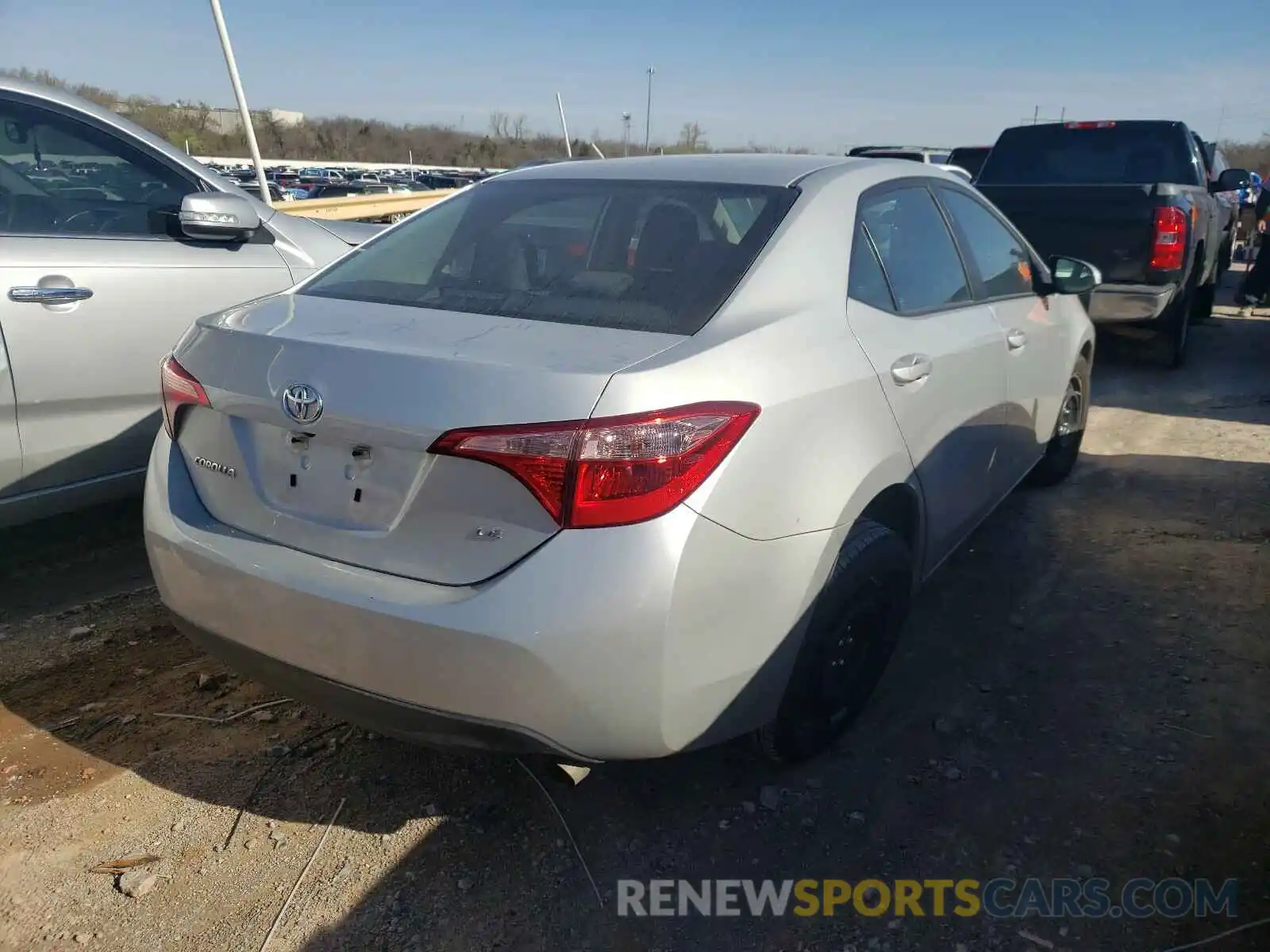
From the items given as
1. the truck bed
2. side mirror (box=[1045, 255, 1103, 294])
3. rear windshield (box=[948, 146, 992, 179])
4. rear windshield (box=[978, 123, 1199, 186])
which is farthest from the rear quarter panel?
rear windshield (box=[948, 146, 992, 179])

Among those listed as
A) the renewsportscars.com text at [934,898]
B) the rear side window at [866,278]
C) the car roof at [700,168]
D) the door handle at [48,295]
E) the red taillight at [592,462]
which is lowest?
the renewsportscars.com text at [934,898]

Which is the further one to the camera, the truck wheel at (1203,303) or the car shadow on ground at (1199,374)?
the truck wheel at (1203,303)

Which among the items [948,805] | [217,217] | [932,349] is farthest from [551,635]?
[217,217]

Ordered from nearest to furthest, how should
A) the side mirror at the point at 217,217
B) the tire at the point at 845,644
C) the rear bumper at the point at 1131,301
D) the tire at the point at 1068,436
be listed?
the tire at the point at 845,644
the side mirror at the point at 217,217
the tire at the point at 1068,436
the rear bumper at the point at 1131,301

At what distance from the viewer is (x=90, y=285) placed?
11.4 feet

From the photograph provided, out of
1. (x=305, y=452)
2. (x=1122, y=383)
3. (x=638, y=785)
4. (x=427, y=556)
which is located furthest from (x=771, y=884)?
(x=1122, y=383)

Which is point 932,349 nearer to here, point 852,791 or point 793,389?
point 793,389

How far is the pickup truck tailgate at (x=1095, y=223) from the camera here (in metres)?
7.05

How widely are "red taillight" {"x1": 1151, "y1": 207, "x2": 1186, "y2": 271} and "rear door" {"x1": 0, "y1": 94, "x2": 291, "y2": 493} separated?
6.09 meters

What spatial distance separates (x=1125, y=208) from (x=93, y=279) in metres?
6.62

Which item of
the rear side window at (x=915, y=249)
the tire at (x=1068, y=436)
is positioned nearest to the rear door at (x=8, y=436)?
the rear side window at (x=915, y=249)

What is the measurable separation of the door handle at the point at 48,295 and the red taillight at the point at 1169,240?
22.1 ft

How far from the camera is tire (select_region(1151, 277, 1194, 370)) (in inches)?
298

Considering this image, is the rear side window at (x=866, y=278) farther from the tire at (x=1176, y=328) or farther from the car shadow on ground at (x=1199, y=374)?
the tire at (x=1176, y=328)
